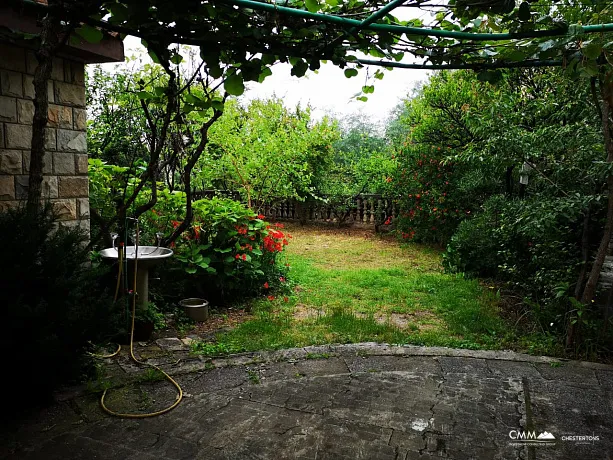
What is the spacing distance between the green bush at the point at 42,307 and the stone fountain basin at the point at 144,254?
877mm

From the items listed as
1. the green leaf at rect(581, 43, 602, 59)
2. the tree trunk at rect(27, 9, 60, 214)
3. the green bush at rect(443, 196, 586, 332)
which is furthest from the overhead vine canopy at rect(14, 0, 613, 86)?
the green bush at rect(443, 196, 586, 332)

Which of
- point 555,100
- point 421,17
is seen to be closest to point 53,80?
point 421,17

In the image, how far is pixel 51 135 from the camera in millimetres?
3312

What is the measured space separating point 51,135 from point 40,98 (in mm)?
719

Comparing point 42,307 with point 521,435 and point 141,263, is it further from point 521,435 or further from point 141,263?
point 521,435

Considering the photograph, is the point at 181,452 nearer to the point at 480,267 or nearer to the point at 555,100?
the point at 555,100

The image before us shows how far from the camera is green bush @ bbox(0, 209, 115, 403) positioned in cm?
227

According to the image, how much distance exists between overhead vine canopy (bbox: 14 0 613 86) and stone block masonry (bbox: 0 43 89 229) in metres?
1.13

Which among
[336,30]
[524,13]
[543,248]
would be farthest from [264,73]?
[543,248]

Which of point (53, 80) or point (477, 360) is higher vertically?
point (53, 80)

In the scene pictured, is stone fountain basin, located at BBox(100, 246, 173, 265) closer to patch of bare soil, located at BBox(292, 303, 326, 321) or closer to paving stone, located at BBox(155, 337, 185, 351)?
paving stone, located at BBox(155, 337, 185, 351)

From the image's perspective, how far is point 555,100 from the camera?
4.14m

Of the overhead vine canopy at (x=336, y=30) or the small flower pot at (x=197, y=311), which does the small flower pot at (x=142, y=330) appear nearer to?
the small flower pot at (x=197, y=311)

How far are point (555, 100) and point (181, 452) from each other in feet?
13.7
